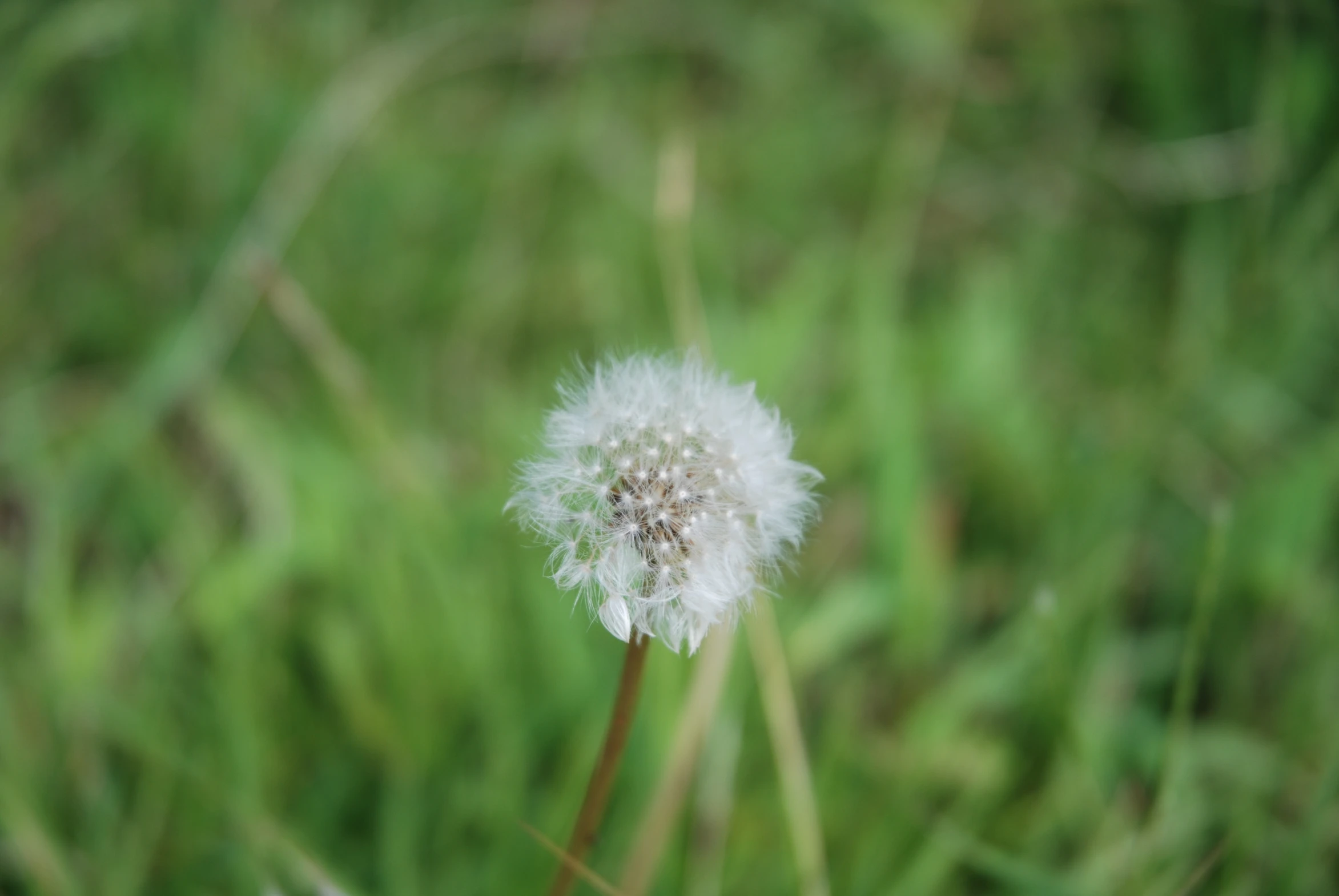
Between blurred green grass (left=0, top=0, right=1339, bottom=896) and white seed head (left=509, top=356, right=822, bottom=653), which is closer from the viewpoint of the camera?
white seed head (left=509, top=356, right=822, bottom=653)

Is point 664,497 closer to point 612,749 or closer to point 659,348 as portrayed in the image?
point 612,749

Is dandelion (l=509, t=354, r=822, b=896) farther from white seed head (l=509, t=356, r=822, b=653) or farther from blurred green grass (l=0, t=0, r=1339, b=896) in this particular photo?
blurred green grass (l=0, t=0, r=1339, b=896)

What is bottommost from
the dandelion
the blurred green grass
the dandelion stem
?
the dandelion stem

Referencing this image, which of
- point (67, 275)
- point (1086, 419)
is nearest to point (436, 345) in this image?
point (67, 275)

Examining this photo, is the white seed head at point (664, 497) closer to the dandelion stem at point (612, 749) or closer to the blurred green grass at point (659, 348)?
the dandelion stem at point (612, 749)

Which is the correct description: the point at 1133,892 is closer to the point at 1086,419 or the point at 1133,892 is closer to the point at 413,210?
the point at 1086,419

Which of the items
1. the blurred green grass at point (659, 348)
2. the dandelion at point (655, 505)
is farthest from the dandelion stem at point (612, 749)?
the blurred green grass at point (659, 348)

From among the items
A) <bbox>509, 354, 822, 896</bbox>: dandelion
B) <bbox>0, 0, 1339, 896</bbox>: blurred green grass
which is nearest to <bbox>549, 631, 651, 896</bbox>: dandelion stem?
<bbox>509, 354, 822, 896</bbox>: dandelion
